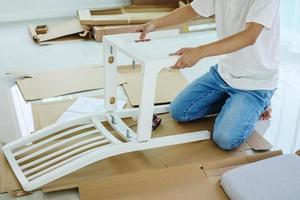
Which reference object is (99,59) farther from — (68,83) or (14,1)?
(14,1)

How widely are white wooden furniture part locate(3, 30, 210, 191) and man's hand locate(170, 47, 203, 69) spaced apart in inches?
0.9

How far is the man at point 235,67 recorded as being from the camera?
1.50 m

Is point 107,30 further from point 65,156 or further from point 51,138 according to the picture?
point 65,156

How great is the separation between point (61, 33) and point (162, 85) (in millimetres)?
1086

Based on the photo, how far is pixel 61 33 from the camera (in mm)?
3006

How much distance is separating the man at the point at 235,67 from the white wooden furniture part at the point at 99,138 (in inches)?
4.5

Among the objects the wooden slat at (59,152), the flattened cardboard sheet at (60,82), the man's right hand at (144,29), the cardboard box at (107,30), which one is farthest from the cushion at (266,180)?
the cardboard box at (107,30)

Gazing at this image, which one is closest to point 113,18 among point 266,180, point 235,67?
point 235,67

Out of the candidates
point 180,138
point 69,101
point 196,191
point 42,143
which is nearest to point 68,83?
point 69,101

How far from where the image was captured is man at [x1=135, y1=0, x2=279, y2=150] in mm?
1498

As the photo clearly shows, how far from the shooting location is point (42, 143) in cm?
167

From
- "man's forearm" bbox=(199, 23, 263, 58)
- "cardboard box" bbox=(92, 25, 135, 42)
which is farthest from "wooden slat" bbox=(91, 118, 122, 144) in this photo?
"cardboard box" bbox=(92, 25, 135, 42)

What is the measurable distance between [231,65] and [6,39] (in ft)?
6.22

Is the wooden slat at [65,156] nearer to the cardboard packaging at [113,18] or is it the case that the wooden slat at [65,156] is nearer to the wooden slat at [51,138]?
the wooden slat at [51,138]
